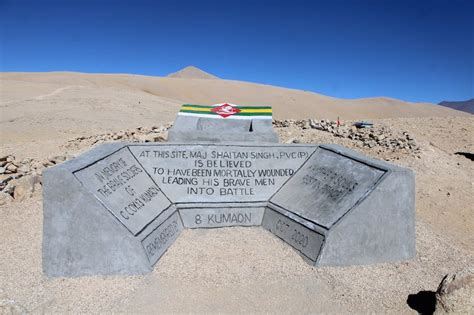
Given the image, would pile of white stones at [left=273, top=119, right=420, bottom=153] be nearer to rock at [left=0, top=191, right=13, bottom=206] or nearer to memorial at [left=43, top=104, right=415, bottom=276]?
memorial at [left=43, top=104, right=415, bottom=276]

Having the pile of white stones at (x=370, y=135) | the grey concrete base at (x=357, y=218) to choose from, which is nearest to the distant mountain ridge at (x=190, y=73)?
the pile of white stones at (x=370, y=135)

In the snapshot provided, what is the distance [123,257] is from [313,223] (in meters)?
2.09

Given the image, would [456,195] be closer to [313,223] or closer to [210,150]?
[313,223]

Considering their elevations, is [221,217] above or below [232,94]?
below

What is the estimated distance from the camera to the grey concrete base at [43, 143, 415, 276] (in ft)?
12.6

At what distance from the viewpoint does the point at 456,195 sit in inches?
291

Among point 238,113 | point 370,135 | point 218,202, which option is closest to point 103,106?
point 370,135

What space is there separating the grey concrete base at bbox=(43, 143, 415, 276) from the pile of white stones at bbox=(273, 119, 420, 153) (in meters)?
5.33

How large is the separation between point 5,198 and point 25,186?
362 millimetres

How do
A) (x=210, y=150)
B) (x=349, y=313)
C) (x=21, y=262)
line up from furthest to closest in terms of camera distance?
1. (x=210, y=150)
2. (x=21, y=262)
3. (x=349, y=313)

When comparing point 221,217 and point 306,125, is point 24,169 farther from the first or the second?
point 306,125

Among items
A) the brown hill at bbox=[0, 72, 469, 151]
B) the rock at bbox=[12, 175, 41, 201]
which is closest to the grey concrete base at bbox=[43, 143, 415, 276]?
the rock at bbox=[12, 175, 41, 201]

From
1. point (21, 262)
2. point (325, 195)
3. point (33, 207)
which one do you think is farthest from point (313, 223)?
point (33, 207)

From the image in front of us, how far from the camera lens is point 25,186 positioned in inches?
246
